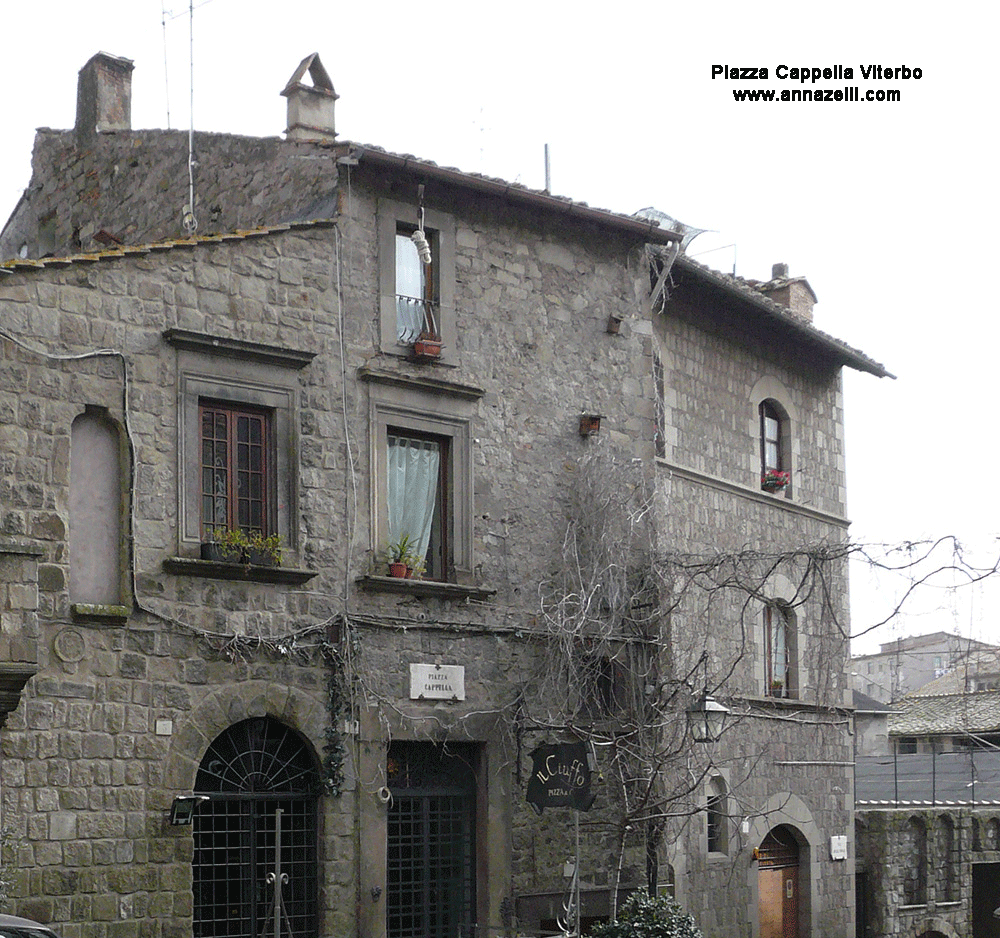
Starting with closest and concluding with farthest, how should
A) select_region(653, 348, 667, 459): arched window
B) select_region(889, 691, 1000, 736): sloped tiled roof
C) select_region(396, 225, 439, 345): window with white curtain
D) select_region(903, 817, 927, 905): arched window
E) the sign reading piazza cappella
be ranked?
the sign reading piazza cappella, select_region(396, 225, 439, 345): window with white curtain, select_region(653, 348, 667, 459): arched window, select_region(903, 817, 927, 905): arched window, select_region(889, 691, 1000, 736): sloped tiled roof

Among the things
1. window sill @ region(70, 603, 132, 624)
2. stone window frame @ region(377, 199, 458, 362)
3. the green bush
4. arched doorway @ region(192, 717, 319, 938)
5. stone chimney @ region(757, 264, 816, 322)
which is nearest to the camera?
window sill @ region(70, 603, 132, 624)

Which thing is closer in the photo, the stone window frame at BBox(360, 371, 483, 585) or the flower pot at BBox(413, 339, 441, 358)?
the stone window frame at BBox(360, 371, 483, 585)

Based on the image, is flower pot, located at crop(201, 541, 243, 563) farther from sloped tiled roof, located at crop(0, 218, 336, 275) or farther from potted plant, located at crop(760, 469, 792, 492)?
potted plant, located at crop(760, 469, 792, 492)

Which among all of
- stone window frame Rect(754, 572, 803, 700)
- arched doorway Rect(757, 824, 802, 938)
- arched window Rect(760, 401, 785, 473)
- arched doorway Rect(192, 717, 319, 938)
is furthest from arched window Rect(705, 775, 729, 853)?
arched doorway Rect(192, 717, 319, 938)

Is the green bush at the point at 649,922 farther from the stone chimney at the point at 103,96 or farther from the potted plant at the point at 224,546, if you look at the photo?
the stone chimney at the point at 103,96

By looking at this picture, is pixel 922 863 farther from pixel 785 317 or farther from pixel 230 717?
pixel 230 717

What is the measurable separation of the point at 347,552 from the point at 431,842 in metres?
3.04

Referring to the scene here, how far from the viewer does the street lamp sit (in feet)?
53.4

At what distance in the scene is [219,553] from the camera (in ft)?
46.3

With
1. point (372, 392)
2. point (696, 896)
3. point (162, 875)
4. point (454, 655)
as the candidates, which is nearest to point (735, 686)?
point (696, 896)

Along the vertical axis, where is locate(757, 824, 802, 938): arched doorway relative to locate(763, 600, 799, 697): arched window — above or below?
below

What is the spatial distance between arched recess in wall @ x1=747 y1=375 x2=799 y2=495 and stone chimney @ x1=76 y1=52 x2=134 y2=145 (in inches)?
356

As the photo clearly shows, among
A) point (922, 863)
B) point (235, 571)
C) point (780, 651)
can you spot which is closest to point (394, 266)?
point (235, 571)

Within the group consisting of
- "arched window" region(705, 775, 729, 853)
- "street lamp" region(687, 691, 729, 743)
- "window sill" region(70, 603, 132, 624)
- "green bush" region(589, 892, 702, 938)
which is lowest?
"green bush" region(589, 892, 702, 938)
